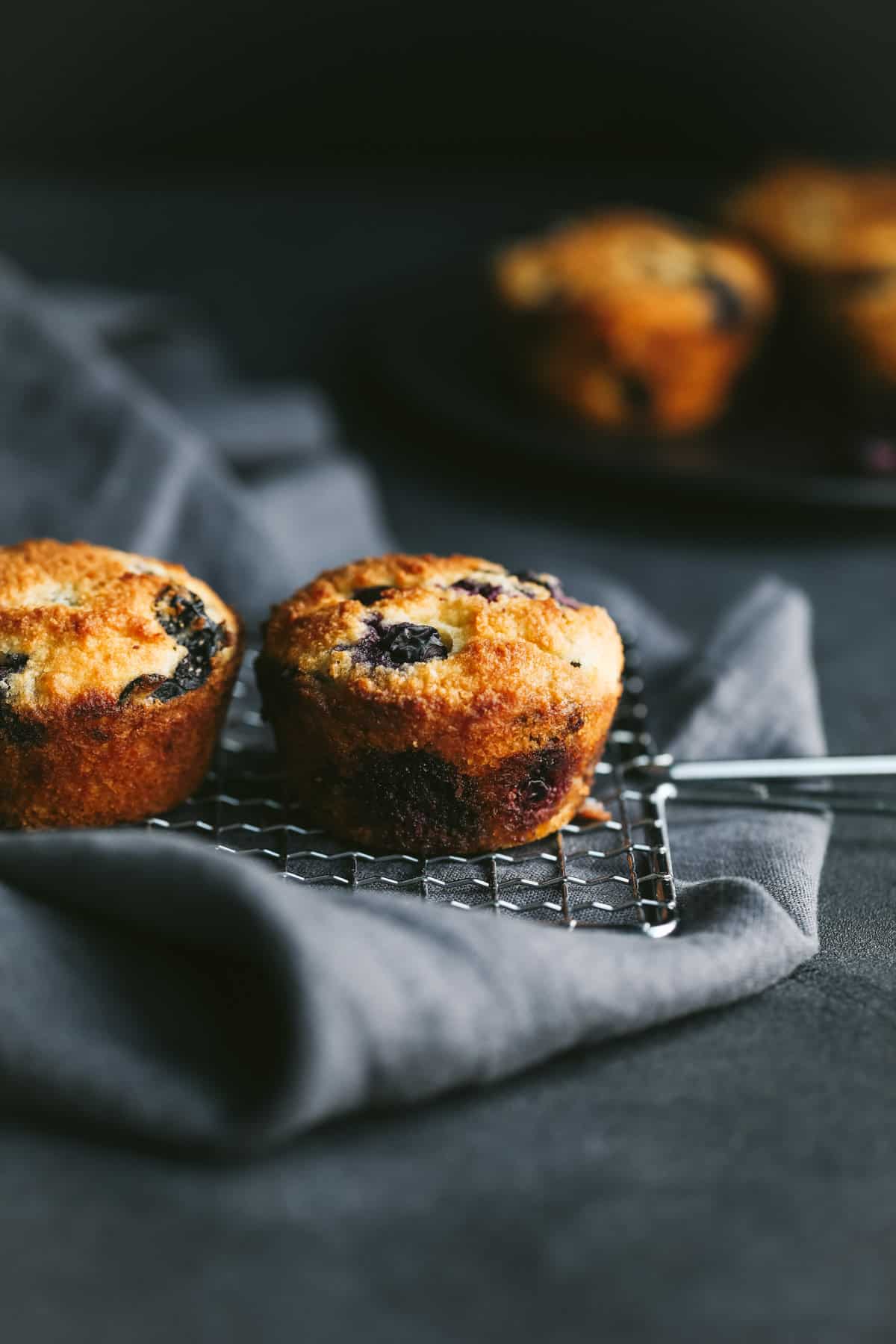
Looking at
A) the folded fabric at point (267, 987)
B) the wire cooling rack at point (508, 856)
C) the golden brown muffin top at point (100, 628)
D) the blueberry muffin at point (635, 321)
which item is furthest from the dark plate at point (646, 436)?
the folded fabric at point (267, 987)

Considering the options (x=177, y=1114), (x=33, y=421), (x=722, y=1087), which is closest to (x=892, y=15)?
(x=33, y=421)

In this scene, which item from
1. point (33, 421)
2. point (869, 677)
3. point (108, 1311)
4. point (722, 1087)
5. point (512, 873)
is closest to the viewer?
point (108, 1311)

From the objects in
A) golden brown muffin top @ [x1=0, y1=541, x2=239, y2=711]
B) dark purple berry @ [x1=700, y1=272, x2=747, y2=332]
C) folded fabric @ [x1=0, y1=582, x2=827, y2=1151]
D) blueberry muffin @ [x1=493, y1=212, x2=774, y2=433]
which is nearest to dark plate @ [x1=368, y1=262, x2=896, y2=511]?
blueberry muffin @ [x1=493, y1=212, x2=774, y2=433]

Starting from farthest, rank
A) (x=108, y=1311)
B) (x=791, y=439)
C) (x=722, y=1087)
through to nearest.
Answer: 1. (x=791, y=439)
2. (x=722, y=1087)
3. (x=108, y=1311)

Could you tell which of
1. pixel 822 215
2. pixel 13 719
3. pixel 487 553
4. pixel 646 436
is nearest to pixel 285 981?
pixel 13 719

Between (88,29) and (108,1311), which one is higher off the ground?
(88,29)

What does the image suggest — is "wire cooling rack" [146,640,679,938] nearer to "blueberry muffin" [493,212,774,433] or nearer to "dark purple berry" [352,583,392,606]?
"dark purple berry" [352,583,392,606]

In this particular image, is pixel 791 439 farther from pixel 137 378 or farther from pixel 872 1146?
pixel 872 1146

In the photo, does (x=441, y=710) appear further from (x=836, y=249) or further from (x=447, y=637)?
(x=836, y=249)
